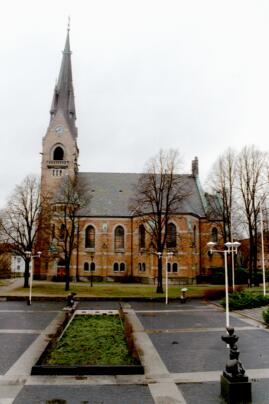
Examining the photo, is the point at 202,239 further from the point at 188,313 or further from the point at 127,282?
the point at 188,313

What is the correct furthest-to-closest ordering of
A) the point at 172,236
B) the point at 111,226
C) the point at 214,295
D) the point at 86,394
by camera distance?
the point at 111,226 < the point at 172,236 < the point at 214,295 < the point at 86,394

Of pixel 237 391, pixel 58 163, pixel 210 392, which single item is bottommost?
pixel 210 392

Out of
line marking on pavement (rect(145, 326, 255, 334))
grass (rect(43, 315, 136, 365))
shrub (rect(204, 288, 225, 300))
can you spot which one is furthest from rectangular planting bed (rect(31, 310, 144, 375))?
shrub (rect(204, 288, 225, 300))

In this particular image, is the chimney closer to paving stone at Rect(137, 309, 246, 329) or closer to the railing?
the railing

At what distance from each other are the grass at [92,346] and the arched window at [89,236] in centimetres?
3539

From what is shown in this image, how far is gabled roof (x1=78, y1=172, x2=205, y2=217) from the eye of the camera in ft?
177

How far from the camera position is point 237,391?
8.22 meters

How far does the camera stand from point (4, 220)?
40438 millimetres

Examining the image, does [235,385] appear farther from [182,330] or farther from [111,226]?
[111,226]

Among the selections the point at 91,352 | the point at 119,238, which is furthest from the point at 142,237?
the point at 91,352

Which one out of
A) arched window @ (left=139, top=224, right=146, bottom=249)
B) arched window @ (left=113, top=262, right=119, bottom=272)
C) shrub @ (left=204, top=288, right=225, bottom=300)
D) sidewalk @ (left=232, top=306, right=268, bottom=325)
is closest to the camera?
sidewalk @ (left=232, top=306, right=268, bottom=325)

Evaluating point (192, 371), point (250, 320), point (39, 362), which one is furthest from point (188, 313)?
point (39, 362)

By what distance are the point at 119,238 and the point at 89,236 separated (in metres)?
4.34

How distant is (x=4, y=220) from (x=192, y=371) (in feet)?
111
